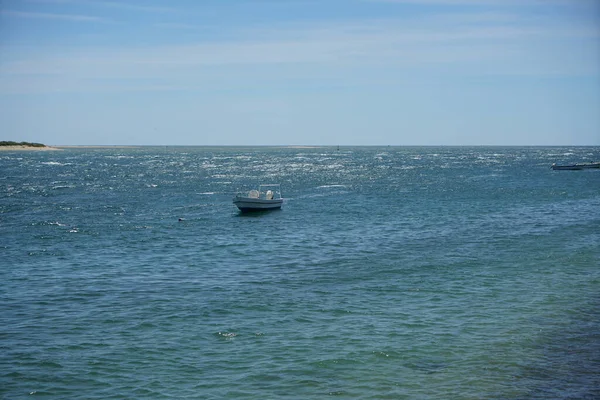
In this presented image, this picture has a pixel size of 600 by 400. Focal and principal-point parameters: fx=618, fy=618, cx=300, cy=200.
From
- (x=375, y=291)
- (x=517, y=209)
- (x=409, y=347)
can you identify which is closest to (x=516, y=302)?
(x=375, y=291)

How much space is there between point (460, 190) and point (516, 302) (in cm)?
6708

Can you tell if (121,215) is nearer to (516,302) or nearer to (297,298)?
A: (297,298)

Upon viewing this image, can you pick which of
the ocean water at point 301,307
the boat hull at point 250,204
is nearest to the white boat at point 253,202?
the boat hull at point 250,204

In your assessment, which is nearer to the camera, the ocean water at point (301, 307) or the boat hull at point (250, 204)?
the ocean water at point (301, 307)

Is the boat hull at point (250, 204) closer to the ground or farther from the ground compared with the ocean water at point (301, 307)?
farther from the ground

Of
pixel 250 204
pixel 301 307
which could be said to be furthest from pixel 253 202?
pixel 301 307

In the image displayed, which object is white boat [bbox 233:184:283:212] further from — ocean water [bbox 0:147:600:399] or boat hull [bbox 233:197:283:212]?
ocean water [bbox 0:147:600:399]

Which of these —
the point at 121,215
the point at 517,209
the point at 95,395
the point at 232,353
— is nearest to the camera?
the point at 95,395

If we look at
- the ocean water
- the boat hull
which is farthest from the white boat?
the ocean water

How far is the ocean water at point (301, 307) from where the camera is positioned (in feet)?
70.1

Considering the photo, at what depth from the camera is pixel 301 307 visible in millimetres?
30141

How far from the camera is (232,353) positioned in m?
23.9

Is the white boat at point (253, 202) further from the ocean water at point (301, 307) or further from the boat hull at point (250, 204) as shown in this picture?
the ocean water at point (301, 307)

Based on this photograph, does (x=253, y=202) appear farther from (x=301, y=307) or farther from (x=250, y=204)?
(x=301, y=307)
